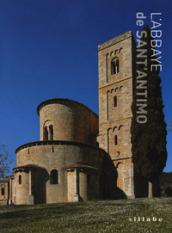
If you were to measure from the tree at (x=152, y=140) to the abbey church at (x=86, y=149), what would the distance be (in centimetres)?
546

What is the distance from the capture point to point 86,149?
49.0 m

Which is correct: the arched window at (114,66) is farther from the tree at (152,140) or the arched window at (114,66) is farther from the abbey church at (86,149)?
the tree at (152,140)

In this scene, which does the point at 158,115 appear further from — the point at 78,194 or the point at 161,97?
the point at 78,194

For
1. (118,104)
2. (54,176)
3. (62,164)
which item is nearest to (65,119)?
(118,104)

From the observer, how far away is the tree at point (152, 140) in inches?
1724

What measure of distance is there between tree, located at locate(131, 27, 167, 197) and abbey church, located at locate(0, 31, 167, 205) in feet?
17.9

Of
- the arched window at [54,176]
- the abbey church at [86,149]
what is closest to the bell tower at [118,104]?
the abbey church at [86,149]

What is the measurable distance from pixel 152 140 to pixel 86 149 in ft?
27.5

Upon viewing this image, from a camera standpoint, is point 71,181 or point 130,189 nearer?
point 71,181

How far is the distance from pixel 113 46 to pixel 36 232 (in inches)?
1569

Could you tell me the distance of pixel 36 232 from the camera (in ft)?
66.4

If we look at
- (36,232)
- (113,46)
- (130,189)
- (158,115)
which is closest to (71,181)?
(130,189)

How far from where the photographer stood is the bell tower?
51.7 metres

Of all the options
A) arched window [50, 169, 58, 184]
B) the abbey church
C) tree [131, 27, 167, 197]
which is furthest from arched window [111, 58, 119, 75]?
arched window [50, 169, 58, 184]
